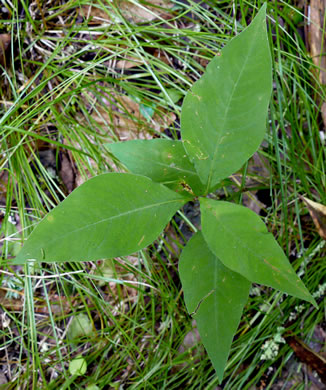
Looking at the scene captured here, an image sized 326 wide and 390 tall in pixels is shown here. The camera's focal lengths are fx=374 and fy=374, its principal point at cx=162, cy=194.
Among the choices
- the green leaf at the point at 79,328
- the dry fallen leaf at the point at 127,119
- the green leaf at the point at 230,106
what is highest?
the green leaf at the point at 230,106

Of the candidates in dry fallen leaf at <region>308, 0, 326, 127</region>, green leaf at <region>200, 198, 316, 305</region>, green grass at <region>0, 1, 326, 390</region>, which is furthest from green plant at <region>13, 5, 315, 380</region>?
dry fallen leaf at <region>308, 0, 326, 127</region>

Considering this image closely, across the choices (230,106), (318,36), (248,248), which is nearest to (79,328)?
(248,248)

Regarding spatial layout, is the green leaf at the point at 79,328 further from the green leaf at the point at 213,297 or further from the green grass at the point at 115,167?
the green leaf at the point at 213,297

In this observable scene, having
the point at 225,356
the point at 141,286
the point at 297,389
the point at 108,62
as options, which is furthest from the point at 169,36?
the point at 297,389

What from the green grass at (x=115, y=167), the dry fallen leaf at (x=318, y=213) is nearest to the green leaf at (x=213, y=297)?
the green grass at (x=115, y=167)

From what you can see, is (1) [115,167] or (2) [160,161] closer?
(2) [160,161]

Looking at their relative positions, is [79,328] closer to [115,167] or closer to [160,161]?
[115,167]

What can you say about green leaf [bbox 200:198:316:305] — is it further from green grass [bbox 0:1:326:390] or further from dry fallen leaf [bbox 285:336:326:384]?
dry fallen leaf [bbox 285:336:326:384]

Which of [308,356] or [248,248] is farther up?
[248,248]
